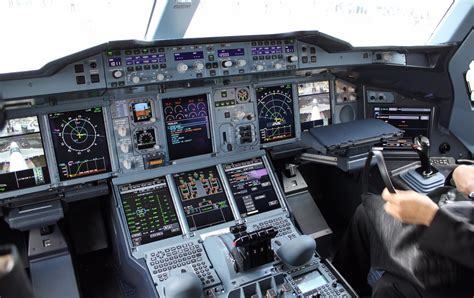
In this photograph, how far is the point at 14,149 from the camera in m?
2.75

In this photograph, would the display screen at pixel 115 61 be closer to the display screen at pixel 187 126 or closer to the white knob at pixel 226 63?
the display screen at pixel 187 126

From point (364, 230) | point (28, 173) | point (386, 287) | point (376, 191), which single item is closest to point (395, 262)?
point (386, 287)

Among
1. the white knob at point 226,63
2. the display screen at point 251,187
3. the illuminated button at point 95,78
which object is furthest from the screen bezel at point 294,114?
the illuminated button at point 95,78

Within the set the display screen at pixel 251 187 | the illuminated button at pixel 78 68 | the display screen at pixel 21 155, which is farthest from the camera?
the display screen at pixel 251 187

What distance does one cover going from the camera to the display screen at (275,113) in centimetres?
348

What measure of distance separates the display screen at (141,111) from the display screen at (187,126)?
0.11 meters

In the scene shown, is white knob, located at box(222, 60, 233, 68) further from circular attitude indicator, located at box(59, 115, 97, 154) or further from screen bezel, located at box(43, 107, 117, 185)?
circular attitude indicator, located at box(59, 115, 97, 154)

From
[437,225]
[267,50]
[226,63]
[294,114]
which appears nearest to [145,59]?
[226,63]

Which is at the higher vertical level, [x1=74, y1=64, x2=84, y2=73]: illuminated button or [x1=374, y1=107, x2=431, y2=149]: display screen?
[x1=74, y1=64, x2=84, y2=73]: illuminated button

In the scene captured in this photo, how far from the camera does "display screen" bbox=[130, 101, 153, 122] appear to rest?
3047mm

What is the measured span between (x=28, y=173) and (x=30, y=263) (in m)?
0.58

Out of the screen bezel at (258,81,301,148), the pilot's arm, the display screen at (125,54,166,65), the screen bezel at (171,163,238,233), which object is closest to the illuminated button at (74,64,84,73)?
the display screen at (125,54,166,65)

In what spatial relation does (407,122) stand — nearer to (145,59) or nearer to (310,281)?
(310,281)

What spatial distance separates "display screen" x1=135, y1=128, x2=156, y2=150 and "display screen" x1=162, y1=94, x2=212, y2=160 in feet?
0.36
